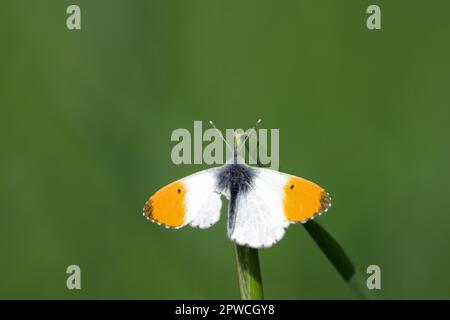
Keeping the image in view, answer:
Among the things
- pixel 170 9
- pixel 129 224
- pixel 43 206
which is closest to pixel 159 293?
pixel 129 224

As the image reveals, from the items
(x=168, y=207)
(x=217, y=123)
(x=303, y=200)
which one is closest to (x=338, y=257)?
(x=303, y=200)

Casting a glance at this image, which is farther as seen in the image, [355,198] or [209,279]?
[355,198]

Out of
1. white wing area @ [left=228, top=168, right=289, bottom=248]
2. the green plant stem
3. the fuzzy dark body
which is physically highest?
the fuzzy dark body

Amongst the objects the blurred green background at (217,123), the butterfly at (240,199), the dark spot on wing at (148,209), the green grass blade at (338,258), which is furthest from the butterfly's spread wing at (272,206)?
the blurred green background at (217,123)

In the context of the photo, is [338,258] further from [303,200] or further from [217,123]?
[217,123]

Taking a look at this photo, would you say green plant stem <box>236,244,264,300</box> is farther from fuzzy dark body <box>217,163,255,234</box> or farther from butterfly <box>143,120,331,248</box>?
fuzzy dark body <box>217,163,255,234</box>

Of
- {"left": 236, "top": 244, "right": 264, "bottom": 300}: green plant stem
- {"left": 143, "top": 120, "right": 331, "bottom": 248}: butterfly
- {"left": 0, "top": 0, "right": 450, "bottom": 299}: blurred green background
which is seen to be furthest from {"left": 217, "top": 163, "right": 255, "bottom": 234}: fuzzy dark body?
{"left": 0, "top": 0, "right": 450, "bottom": 299}: blurred green background

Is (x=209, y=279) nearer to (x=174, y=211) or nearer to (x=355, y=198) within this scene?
(x=355, y=198)
